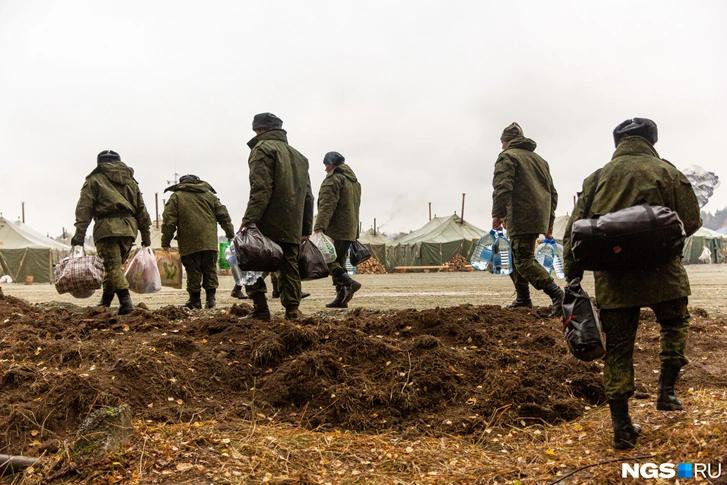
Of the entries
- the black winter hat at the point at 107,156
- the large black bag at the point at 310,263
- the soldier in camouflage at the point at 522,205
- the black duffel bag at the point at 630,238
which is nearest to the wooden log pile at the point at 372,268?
the black winter hat at the point at 107,156

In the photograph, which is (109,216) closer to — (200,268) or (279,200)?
(200,268)

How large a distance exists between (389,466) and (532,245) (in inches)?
158

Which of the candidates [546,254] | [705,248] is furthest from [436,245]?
[546,254]

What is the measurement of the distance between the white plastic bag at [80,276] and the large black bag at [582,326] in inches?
203

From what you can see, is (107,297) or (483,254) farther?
(483,254)

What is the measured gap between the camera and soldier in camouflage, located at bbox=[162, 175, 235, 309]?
28.1 ft

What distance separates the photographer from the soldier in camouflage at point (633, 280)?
3221 millimetres

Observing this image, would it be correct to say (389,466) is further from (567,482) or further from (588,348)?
(588,348)

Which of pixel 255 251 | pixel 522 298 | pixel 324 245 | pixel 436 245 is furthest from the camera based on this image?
pixel 436 245

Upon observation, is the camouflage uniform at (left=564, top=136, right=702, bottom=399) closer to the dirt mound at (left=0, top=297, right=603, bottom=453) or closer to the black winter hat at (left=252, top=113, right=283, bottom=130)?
the dirt mound at (left=0, top=297, right=603, bottom=453)

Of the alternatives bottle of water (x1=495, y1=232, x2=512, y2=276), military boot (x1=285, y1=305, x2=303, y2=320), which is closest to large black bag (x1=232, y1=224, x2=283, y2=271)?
military boot (x1=285, y1=305, x2=303, y2=320)

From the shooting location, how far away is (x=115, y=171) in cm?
743

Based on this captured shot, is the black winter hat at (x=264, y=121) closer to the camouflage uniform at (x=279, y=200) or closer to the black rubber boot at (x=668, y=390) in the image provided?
the camouflage uniform at (x=279, y=200)

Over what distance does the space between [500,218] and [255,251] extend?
2.67 metres
